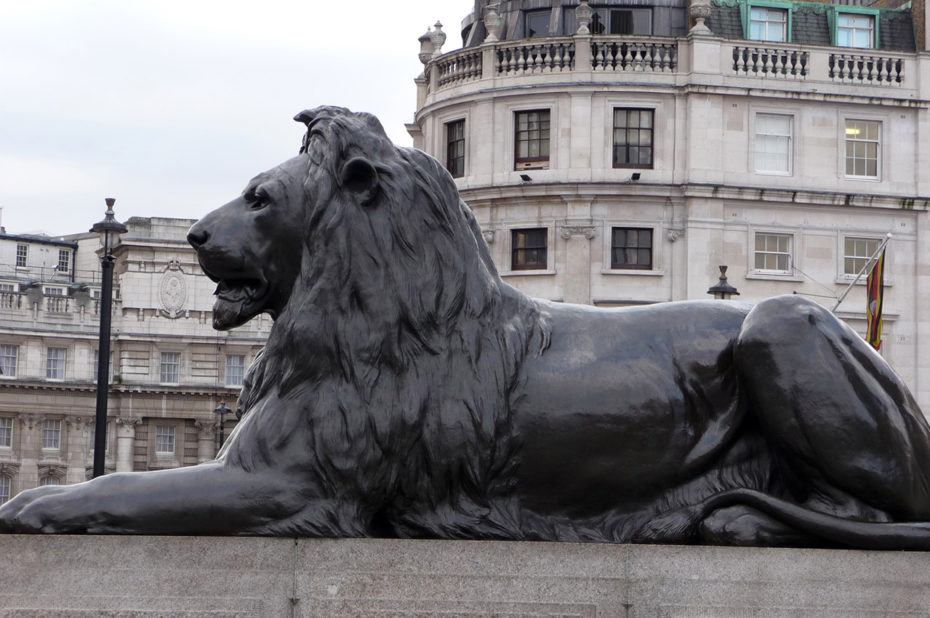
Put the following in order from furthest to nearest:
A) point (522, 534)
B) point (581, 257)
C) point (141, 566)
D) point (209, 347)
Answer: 1. point (209, 347)
2. point (581, 257)
3. point (522, 534)
4. point (141, 566)

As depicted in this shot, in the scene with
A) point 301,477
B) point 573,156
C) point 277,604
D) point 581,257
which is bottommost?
point 277,604

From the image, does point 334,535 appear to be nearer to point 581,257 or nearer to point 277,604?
point 277,604

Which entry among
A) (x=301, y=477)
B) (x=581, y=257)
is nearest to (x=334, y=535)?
(x=301, y=477)

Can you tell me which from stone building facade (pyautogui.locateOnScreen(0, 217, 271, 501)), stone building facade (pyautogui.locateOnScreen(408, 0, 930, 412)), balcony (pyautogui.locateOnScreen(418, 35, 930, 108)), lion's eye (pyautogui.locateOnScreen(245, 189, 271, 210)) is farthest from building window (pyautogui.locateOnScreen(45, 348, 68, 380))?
lion's eye (pyautogui.locateOnScreen(245, 189, 271, 210))

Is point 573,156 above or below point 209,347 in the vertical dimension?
above

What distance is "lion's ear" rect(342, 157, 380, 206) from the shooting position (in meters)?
5.51

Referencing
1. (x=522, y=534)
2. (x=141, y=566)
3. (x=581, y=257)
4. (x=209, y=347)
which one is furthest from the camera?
(x=209, y=347)

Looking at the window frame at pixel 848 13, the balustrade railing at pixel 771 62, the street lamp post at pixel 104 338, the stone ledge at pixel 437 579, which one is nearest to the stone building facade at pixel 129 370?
the window frame at pixel 848 13

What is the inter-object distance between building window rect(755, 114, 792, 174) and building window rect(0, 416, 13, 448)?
42.5m

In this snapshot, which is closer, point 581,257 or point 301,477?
point 301,477

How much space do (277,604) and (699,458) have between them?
1.68 meters

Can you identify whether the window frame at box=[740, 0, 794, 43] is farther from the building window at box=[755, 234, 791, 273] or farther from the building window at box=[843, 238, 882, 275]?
the building window at box=[843, 238, 882, 275]

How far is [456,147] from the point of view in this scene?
43500mm

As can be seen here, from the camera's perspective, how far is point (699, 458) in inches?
222
